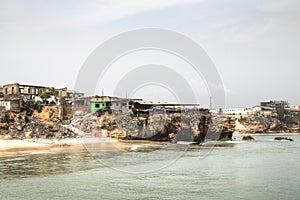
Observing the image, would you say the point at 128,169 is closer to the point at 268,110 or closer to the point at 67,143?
the point at 67,143

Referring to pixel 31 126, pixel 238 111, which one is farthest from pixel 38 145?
pixel 238 111

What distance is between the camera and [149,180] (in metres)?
20.4

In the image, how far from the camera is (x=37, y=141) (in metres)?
42.0

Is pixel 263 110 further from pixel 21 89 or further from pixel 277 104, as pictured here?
pixel 21 89

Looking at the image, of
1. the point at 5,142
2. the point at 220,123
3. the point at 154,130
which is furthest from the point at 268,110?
the point at 5,142

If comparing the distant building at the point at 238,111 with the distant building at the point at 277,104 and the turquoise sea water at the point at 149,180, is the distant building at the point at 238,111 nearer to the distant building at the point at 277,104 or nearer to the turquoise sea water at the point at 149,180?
the distant building at the point at 277,104

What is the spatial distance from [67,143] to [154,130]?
13.4 m

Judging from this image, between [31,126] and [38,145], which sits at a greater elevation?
[31,126]

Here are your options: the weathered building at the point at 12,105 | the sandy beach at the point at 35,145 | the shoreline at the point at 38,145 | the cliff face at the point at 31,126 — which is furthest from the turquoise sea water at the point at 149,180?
the weathered building at the point at 12,105

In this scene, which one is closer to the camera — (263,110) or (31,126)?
(31,126)

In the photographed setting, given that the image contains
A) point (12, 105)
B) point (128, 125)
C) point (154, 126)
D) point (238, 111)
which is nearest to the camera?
point (12, 105)

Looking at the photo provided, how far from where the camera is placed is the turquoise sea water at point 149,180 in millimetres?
16781

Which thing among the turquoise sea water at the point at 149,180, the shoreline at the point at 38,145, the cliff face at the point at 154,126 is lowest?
the turquoise sea water at the point at 149,180

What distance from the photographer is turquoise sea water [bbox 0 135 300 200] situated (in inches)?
661
